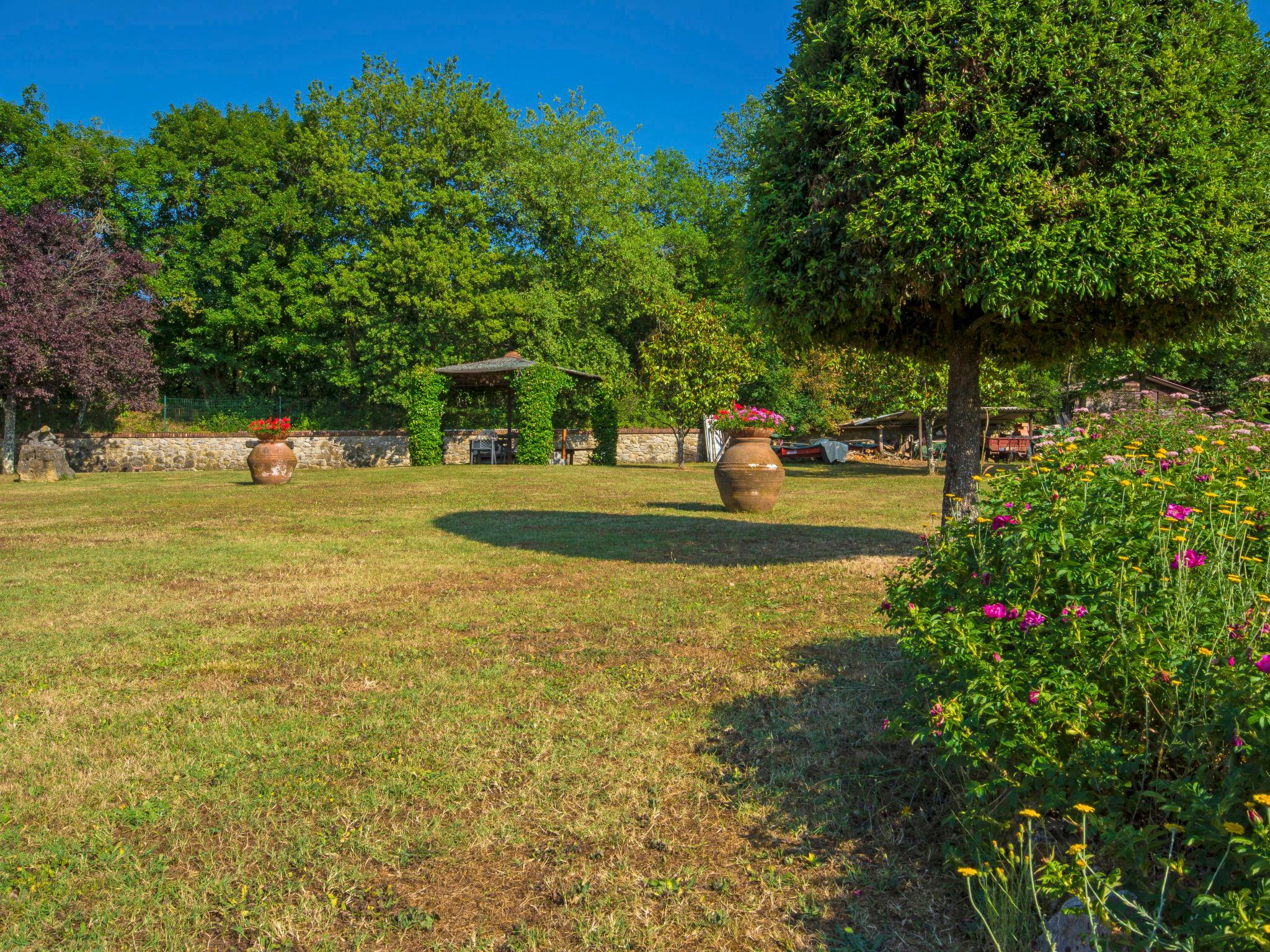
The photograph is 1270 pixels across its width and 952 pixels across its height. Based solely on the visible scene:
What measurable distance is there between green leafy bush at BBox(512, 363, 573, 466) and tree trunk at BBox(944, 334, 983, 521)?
1787 cm

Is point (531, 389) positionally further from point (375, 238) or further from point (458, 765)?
point (458, 765)

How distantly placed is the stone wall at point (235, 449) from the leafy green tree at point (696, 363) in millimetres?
3872

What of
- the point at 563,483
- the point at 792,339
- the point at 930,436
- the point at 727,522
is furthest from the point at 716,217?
the point at 792,339

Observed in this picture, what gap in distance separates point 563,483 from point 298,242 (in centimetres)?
1780

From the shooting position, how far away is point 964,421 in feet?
23.7

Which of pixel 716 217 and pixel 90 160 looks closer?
pixel 90 160

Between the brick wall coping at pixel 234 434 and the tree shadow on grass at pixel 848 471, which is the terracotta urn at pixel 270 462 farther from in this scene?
the tree shadow on grass at pixel 848 471

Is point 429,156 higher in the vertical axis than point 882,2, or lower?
higher

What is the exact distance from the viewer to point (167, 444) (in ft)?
79.4

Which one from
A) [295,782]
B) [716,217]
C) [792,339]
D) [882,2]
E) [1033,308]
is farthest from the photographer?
[716,217]

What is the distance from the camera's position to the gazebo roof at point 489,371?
2420cm

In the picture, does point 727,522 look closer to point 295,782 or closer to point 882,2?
point 882,2

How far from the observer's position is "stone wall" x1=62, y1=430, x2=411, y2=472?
2355 centimetres

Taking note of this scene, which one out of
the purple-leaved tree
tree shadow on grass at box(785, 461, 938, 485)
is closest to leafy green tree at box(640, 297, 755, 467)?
tree shadow on grass at box(785, 461, 938, 485)
